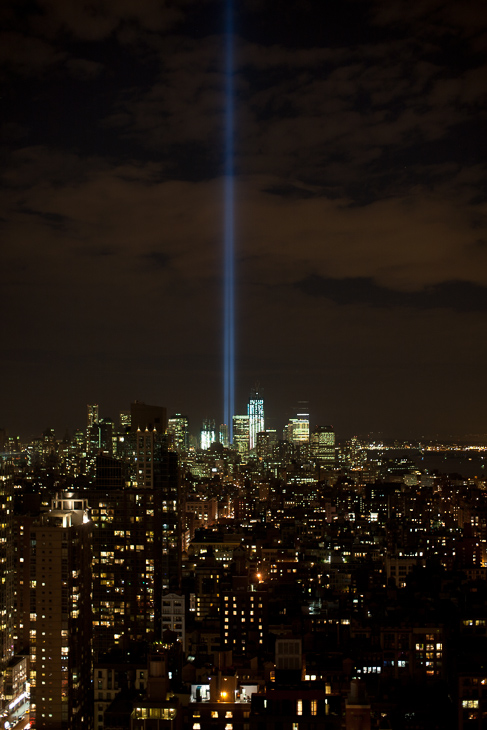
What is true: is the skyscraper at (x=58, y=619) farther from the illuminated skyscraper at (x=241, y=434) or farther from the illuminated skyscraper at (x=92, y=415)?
the illuminated skyscraper at (x=241, y=434)

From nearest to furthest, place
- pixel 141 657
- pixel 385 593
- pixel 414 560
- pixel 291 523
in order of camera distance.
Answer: pixel 141 657
pixel 385 593
pixel 414 560
pixel 291 523

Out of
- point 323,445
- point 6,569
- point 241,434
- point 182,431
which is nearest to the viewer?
point 6,569

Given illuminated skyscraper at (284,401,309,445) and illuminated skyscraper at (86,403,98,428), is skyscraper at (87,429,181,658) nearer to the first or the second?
illuminated skyscraper at (86,403,98,428)

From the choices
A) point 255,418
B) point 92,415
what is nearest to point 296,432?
point 255,418

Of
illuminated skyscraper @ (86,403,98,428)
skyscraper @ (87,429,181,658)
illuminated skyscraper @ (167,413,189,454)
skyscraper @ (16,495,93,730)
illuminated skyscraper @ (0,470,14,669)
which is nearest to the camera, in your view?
skyscraper @ (16,495,93,730)

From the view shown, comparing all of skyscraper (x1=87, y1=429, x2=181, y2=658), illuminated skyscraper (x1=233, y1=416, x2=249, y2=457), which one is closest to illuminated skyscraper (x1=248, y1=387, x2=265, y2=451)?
illuminated skyscraper (x1=233, y1=416, x2=249, y2=457)

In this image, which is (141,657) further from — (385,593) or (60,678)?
(385,593)

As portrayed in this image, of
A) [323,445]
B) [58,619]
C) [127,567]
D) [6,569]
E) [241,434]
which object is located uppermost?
[241,434]

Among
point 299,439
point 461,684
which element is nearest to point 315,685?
point 461,684

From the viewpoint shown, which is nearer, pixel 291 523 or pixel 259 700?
pixel 259 700

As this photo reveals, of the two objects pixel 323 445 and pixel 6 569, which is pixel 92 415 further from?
pixel 323 445

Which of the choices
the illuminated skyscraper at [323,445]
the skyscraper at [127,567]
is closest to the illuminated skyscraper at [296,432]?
the illuminated skyscraper at [323,445]
